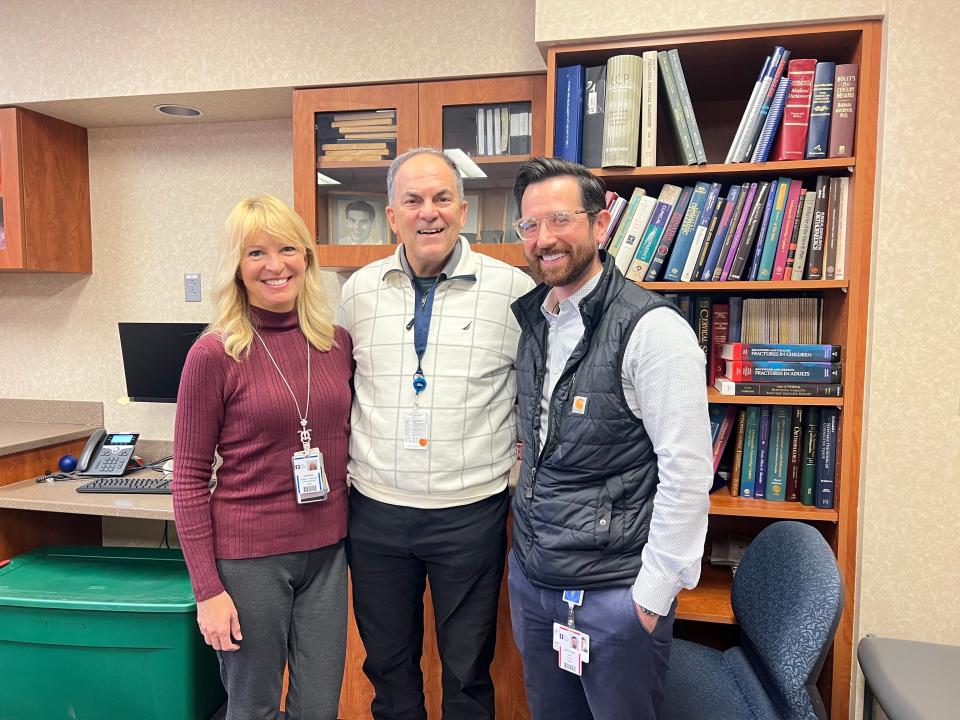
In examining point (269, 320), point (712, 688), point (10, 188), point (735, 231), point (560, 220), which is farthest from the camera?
point (10, 188)

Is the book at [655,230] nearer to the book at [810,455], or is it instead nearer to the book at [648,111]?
the book at [648,111]

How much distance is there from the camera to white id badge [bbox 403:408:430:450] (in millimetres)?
1445

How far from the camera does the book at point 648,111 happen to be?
175 cm

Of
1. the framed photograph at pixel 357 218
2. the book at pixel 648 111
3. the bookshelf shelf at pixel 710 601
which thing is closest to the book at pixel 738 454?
the bookshelf shelf at pixel 710 601

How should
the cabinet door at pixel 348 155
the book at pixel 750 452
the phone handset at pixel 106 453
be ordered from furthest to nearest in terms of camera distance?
1. the phone handset at pixel 106 453
2. the cabinet door at pixel 348 155
3. the book at pixel 750 452

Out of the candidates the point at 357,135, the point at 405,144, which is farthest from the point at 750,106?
the point at 357,135

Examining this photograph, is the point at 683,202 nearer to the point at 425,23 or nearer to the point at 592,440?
the point at 592,440

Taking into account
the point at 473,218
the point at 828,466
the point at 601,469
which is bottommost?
the point at 828,466

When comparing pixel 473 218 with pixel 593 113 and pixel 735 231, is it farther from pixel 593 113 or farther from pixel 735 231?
pixel 735 231

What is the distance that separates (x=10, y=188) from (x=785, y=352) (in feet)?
9.33

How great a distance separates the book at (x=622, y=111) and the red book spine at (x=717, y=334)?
1.72 ft

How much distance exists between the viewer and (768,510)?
1773 mm

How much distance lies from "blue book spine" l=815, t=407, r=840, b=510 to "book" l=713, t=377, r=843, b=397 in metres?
0.10

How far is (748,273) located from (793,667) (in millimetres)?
1037
